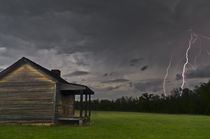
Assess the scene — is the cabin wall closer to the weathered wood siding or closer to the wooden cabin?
the wooden cabin

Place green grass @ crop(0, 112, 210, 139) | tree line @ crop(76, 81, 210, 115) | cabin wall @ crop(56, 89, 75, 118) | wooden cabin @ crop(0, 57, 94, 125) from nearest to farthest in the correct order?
green grass @ crop(0, 112, 210, 139) → wooden cabin @ crop(0, 57, 94, 125) → cabin wall @ crop(56, 89, 75, 118) → tree line @ crop(76, 81, 210, 115)

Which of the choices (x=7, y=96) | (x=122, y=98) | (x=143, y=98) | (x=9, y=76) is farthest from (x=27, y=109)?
(x=122, y=98)

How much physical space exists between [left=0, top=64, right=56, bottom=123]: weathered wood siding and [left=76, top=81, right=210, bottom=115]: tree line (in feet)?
243

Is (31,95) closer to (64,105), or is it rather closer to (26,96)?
(26,96)

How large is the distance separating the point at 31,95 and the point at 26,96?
1.84ft

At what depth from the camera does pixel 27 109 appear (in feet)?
70.4

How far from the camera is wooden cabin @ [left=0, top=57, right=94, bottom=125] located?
2112cm

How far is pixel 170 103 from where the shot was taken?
97000mm

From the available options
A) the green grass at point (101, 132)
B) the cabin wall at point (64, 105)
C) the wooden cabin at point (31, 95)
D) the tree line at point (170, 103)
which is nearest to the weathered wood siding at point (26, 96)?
the wooden cabin at point (31, 95)

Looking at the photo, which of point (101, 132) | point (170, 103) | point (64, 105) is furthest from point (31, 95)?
point (170, 103)

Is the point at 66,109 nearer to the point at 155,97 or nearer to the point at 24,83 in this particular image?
the point at 24,83

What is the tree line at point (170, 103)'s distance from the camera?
85438 mm

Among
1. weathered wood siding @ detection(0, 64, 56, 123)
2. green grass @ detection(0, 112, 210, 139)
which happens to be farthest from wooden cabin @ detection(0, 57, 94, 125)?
green grass @ detection(0, 112, 210, 139)

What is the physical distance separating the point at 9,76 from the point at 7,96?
6.96 ft
